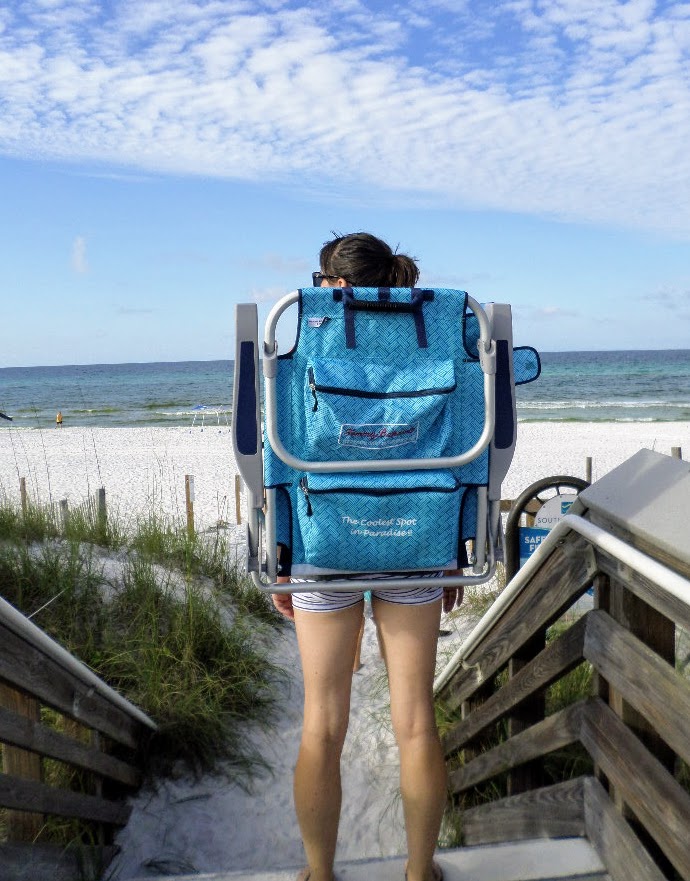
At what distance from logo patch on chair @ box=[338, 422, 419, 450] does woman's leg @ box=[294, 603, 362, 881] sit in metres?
0.44

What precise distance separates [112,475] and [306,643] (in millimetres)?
13447

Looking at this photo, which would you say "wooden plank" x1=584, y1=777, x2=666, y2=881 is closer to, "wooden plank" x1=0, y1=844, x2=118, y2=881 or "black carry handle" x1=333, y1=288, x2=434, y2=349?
"black carry handle" x1=333, y1=288, x2=434, y2=349

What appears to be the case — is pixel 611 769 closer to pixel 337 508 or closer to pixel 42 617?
pixel 337 508

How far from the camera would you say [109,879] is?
2400 millimetres

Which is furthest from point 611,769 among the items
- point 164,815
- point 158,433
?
point 158,433

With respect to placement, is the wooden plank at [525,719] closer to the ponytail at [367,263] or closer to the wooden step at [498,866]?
the wooden step at [498,866]

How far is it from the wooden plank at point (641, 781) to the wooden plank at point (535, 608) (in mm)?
277

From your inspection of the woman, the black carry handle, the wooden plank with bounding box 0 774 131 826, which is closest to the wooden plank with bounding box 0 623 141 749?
the wooden plank with bounding box 0 774 131 826

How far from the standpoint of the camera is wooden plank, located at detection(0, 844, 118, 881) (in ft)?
6.75

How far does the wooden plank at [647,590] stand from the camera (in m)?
1.43

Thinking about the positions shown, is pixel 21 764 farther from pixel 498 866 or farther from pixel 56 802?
pixel 498 866

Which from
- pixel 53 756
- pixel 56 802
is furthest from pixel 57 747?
pixel 56 802

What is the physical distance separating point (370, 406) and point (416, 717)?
2.69 feet

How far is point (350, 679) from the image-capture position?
1.95 m
